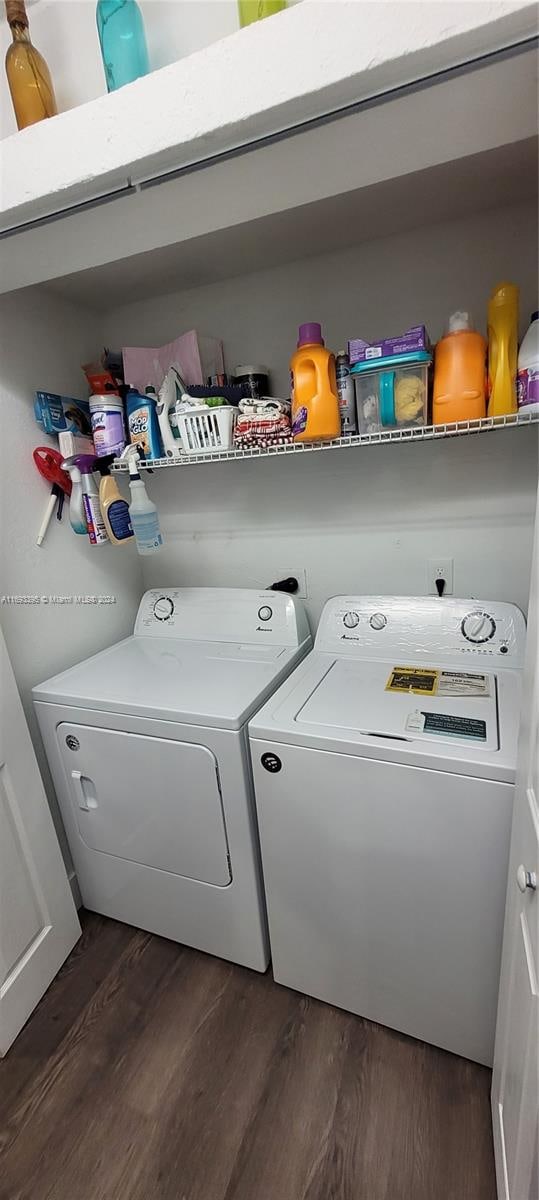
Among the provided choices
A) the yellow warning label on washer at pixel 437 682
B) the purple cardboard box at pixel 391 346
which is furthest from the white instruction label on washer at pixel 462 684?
the purple cardboard box at pixel 391 346

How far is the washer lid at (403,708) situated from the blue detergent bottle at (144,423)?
37.3 inches

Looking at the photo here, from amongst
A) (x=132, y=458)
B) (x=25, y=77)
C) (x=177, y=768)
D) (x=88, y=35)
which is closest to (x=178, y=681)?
(x=177, y=768)

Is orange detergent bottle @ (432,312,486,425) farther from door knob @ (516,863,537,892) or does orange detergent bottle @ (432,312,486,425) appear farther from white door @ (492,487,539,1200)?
door knob @ (516,863,537,892)

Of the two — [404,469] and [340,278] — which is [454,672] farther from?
[340,278]

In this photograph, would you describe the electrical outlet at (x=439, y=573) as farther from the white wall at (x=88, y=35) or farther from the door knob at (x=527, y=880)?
the white wall at (x=88, y=35)

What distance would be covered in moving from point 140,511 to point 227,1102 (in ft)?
5.47

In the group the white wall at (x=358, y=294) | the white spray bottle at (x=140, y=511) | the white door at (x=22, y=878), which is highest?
the white wall at (x=358, y=294)

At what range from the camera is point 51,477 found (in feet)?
5.40

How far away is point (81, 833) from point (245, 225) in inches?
77.4

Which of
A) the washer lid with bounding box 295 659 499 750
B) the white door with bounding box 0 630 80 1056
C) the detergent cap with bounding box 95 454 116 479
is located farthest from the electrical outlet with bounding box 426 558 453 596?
the white door with bounding box 0 630 80 1056

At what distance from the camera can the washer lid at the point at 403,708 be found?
3.63 ft

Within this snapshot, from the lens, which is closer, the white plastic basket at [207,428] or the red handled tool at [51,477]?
the white plastic basket at [207,428]

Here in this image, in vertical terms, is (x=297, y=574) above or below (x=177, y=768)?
above

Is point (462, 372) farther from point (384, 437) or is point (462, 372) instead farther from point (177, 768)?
point (177, 768)
